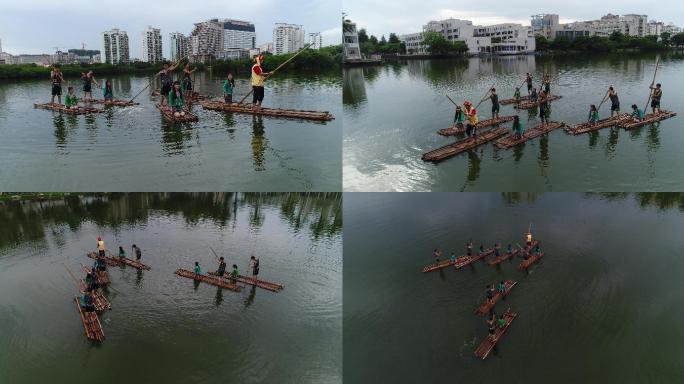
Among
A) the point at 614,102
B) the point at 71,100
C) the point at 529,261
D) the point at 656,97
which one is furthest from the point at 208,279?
the point at 656,97

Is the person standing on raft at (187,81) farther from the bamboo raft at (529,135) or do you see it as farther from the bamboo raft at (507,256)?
the bamboo raft at (507,256)

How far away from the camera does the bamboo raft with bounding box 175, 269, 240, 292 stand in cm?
Result: 694

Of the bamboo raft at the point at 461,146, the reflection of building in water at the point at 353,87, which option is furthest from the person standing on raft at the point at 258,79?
the bamboo raft at the point at 461,146

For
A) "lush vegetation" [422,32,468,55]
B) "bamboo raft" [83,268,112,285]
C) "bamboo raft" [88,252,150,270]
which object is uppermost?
"lush vegetation" [422,32,468,55]

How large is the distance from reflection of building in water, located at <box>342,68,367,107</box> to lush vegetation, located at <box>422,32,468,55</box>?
1.20 meters

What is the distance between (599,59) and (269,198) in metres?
6.25

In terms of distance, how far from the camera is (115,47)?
5.72m

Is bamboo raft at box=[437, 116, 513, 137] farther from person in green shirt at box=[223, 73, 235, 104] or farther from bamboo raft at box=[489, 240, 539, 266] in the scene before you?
person in green shirt at box=[223, 73, 235, 104]

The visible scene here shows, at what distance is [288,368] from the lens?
18.4 feet

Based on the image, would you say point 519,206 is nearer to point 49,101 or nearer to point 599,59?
point 599,59

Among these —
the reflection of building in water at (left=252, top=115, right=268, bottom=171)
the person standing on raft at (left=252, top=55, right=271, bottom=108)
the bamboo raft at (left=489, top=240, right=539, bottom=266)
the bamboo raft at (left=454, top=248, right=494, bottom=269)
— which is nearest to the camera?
the reflection of building in water at (left=252, top=115, right=268, bottom=171)

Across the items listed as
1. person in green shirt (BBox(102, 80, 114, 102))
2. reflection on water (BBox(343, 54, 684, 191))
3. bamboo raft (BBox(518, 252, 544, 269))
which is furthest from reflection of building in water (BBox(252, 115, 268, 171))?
bamboo raft (BBox(518, 252, 544, 269))

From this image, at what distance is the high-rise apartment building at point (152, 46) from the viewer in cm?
552

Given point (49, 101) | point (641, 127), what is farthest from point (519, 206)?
point (49, 101)
